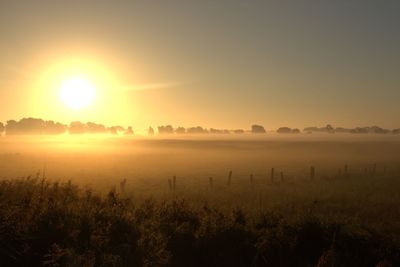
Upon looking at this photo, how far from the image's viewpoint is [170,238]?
11039mm

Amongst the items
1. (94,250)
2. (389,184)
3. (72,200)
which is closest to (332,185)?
(389,184)

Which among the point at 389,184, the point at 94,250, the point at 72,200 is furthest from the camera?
the point at 389,184

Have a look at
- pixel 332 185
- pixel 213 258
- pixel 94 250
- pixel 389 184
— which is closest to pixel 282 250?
pixel 213 258

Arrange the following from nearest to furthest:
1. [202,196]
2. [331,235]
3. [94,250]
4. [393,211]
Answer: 1. [94,250]
2. [331,235]
3. [393,211]
4. [202,196]

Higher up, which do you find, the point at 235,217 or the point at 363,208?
the point at 235,217

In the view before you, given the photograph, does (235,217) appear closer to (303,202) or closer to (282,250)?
(282,250)

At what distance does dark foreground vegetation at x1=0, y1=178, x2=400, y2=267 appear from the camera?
910 centimetres

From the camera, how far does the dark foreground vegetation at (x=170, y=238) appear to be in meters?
9.10

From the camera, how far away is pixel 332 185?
35.4 meters

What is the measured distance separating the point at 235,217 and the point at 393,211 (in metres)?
13.7

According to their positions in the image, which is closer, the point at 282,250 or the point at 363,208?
the point at 282,250

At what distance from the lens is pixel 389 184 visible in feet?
116

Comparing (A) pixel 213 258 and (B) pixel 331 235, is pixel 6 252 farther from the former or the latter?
(B) pixel 331 235

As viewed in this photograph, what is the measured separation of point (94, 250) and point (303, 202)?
1876 centimetres
